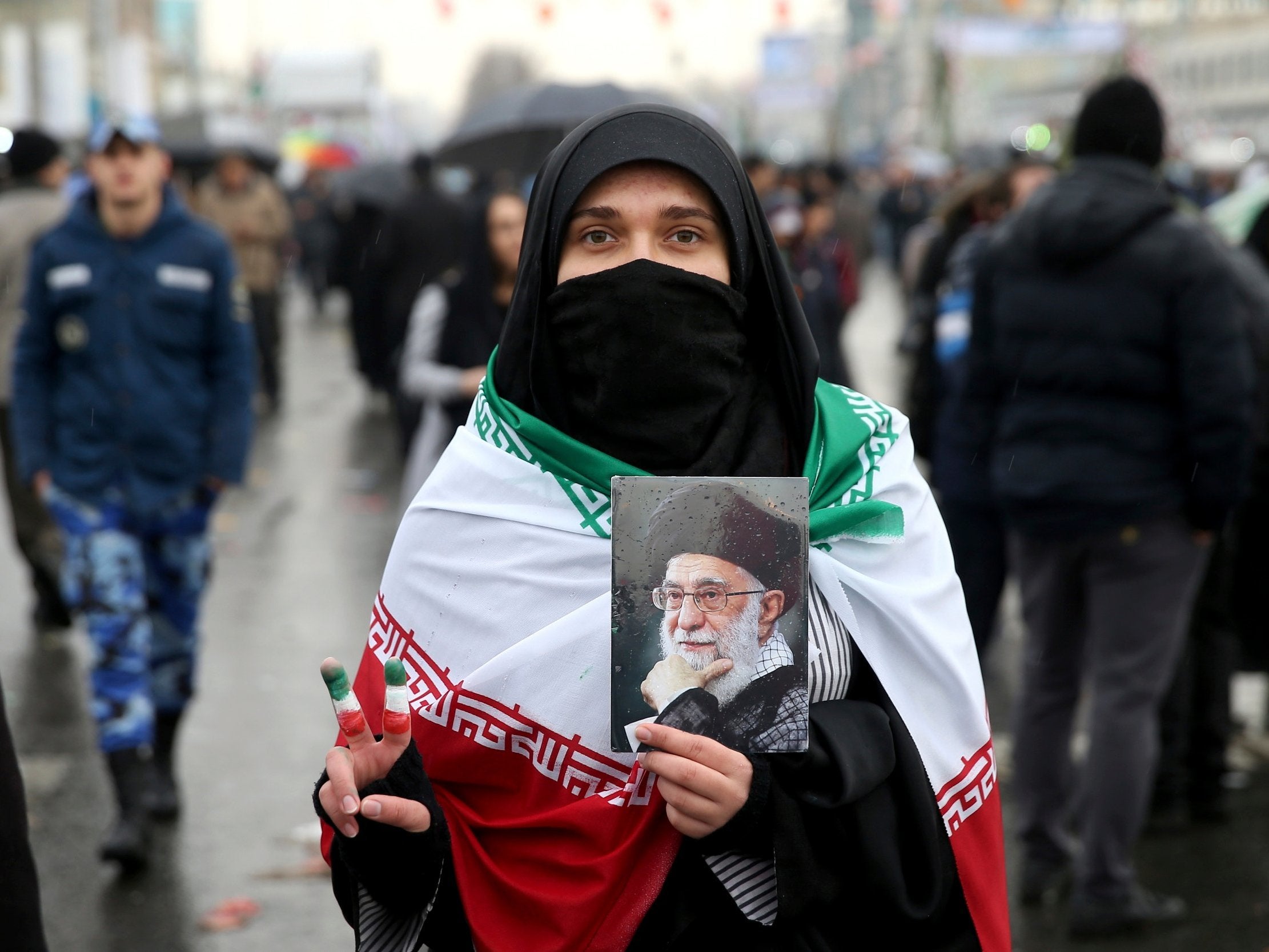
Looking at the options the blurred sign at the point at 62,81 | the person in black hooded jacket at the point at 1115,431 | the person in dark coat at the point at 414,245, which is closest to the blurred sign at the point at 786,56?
the blurred sign at the point at 62,81

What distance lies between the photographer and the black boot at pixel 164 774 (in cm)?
537

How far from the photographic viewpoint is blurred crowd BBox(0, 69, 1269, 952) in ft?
13.9

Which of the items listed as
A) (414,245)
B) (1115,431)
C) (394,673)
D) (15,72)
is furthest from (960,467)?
(15,72)

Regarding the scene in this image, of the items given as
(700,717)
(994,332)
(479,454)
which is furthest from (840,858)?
(994,332)

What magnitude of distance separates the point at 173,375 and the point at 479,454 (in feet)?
10.4

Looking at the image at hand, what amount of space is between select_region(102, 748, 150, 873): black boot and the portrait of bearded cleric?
343cm

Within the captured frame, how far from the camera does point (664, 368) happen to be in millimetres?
2217

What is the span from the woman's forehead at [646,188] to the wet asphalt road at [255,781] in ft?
9.19

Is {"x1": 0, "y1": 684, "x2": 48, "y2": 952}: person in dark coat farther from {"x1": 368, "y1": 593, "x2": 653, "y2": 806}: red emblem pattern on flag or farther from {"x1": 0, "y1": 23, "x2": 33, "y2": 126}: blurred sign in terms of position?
{"x1": 0, "y1": 23, "x2": 33, "y2": 126}: blurred sign

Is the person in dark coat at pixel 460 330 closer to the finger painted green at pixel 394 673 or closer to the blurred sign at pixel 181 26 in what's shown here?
the finger painted green at pixel 394 673

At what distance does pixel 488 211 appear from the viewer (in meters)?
5.65

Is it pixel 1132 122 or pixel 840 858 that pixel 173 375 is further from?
pixel 840 858

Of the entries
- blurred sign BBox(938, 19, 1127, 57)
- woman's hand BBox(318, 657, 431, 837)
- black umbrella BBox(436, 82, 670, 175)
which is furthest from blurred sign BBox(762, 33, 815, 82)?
woman's hand BBox(318, 657, 431, 837)

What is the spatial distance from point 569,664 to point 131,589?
10.8 ft
